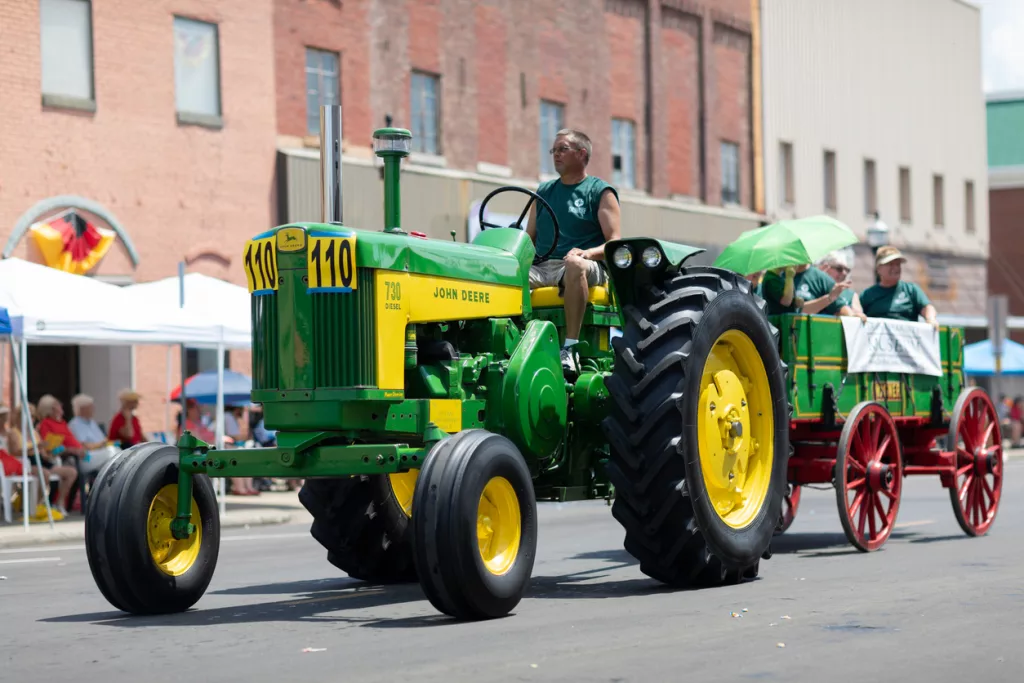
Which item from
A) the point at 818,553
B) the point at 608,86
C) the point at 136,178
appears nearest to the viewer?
the point at 818,553

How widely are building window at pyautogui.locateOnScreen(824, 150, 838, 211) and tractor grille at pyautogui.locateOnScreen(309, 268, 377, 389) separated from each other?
3470 cm

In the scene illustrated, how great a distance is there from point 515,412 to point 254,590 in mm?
2343

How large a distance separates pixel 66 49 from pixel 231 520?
28.2ft

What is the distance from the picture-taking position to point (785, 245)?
1279cm

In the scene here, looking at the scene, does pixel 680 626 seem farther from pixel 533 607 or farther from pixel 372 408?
pixel 372 408

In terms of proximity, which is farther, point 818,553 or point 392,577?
point 818,553

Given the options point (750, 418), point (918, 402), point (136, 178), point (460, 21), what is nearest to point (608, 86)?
point (460, 21)

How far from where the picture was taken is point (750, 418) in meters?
10.9

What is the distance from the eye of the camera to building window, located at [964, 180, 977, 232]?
49312 mm

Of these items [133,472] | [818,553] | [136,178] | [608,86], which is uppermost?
[608,86]

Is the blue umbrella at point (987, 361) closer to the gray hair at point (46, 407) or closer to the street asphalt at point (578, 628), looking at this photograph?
the gray hair at point (46, 407)

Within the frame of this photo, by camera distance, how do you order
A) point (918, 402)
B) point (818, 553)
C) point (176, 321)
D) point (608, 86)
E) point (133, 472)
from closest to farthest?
point (133, 472) → point (818, 553) → point (918, 402) → point (176, 321) → point (608, 86)

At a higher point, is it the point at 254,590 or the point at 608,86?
the point at 608,86

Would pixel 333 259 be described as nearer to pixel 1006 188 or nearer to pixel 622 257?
pixel 622 257
